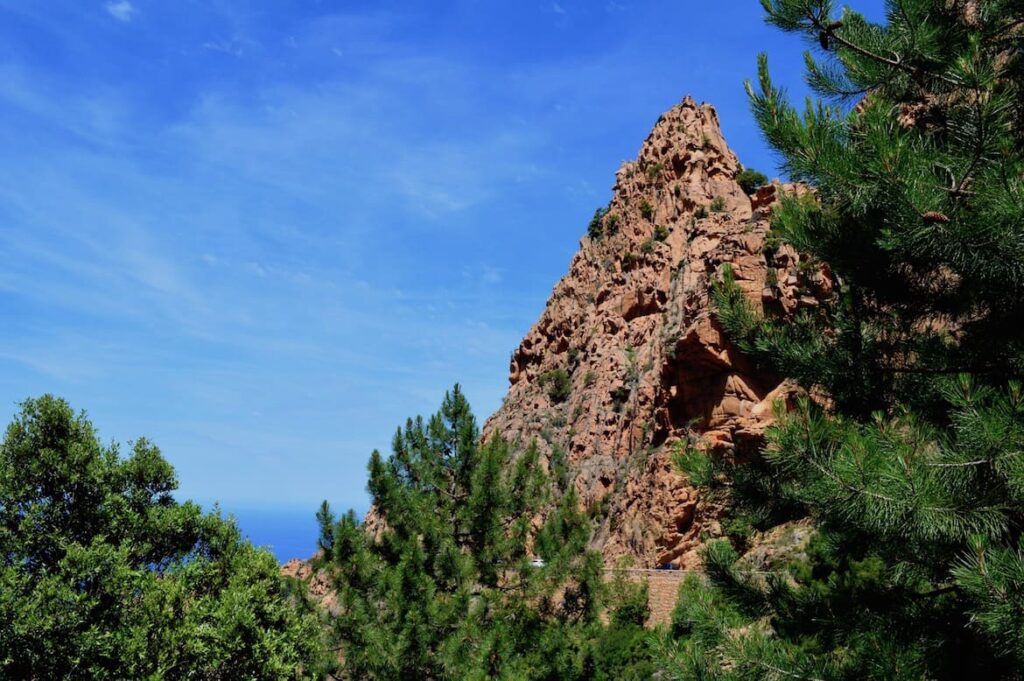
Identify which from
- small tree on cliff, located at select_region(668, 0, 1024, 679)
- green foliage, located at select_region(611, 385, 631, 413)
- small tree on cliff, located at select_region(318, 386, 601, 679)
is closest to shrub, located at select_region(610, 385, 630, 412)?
green foliage, located at select_region(611, 385, 631, 413)

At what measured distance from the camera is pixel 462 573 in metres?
13.1

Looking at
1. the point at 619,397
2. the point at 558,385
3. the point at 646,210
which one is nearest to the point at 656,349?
the point at 619,397

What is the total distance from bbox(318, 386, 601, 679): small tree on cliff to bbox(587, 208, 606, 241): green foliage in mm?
30046

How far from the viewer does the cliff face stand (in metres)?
22.3

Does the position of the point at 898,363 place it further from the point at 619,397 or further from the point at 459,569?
the point at 619,397

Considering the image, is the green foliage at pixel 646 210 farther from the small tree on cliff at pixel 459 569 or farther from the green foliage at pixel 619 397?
the small tree on cliff at pixel 459 569

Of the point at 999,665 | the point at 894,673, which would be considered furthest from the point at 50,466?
the point at 999,665

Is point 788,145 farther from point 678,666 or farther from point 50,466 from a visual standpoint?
point 50,466

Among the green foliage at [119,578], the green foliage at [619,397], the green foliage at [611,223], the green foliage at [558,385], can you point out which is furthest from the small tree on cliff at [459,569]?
the green foliage at [611,223]

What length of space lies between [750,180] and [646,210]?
528 cm

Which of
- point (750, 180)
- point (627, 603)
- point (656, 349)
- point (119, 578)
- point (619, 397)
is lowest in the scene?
point (627, 603)

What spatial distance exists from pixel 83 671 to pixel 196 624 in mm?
1482

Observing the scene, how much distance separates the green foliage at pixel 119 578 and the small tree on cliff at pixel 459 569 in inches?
46.3

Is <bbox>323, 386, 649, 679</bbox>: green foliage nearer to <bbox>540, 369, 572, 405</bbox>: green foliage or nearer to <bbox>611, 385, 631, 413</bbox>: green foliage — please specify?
<bbox>611, 385, 631, 413</bbox>: green foliage
